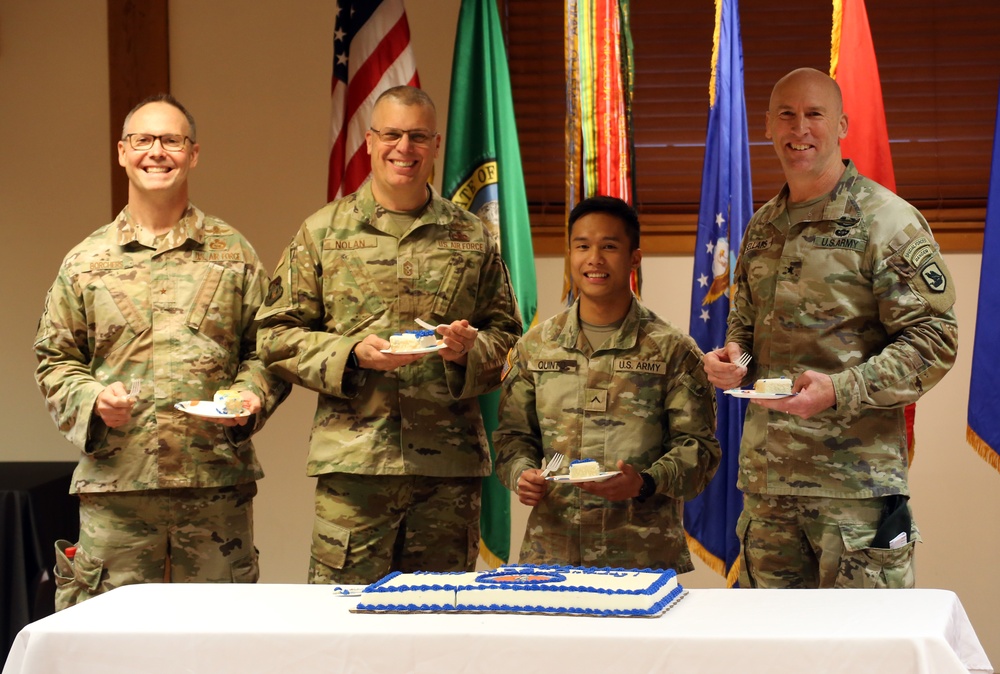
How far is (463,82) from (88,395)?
1.68 m

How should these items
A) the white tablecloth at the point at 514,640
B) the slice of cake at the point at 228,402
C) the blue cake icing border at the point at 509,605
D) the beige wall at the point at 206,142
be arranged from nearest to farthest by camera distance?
the white tablecloth at the point at 514,640 → the blue cake icing border at the point at 509,605 → the slice of cake at the point at 228,402 → the beige wall at the point at 206,142

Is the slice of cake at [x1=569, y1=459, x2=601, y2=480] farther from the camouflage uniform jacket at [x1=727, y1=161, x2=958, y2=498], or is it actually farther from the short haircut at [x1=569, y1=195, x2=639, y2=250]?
the short haircut at [x1=569, y1=195, x2=639, y2=250]

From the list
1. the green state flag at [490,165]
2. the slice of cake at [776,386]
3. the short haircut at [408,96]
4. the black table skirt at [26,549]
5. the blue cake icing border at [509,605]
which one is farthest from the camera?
the black table skirt at [26,549]

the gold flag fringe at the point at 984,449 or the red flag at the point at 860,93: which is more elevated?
the red flag at the point at 860,93

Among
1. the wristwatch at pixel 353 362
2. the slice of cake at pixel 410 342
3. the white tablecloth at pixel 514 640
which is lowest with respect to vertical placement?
the white tablecloth at pixel 514 640

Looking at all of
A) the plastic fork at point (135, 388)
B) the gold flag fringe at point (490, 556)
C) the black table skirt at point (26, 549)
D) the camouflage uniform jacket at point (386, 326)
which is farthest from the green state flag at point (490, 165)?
the black table skirt at point (26, 549)

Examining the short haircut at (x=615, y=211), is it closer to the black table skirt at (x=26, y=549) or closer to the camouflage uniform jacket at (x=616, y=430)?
the camouflage uniform jacket at (x=616, y=430)

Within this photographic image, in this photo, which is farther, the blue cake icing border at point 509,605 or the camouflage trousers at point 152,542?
the camouflage trousers at point 152,542

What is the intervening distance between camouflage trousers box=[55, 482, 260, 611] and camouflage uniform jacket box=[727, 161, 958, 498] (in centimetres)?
141

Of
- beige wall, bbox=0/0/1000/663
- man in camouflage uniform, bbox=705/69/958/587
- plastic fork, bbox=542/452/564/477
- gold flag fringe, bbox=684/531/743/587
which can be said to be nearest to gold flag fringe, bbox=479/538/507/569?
gold flag fringe, bbox=684/531/743/587

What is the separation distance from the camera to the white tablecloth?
1.84 m

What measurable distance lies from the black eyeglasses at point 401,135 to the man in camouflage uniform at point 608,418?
1.58ft

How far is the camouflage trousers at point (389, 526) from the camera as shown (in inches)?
117

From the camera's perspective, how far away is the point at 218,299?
3139 mm
